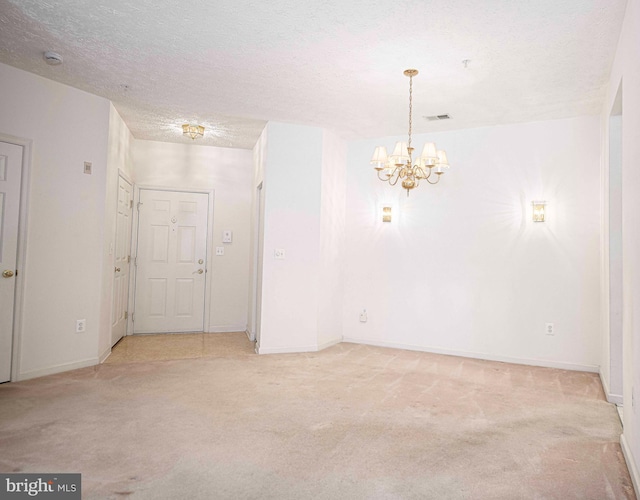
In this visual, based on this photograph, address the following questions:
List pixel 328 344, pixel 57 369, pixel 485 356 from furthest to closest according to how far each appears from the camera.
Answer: pixel 328 344 → pixel 485 356 → pixel 57 369

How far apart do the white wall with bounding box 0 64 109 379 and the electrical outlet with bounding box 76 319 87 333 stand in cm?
3

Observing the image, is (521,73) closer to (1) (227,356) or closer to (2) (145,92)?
(2) (145,92)

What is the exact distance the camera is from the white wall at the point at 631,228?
227cm

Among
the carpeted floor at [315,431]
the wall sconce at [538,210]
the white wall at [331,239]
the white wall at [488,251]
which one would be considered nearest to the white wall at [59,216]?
the carpeted floor at [315,431]

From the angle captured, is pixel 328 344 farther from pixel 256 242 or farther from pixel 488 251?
pixel 488 251

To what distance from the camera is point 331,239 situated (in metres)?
5.61

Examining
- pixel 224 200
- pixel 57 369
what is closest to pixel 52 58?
pixel 57 369

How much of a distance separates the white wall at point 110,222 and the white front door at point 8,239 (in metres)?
0.84

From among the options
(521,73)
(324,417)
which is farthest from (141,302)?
(521,73)

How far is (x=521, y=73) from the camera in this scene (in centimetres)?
365

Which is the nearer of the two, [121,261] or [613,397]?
[613,397]

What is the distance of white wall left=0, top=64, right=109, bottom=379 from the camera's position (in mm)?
3891

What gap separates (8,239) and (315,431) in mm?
3153

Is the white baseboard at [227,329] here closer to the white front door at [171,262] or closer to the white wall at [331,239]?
the white front door at [171,262]
